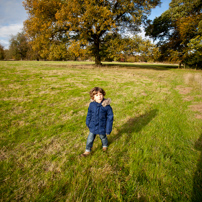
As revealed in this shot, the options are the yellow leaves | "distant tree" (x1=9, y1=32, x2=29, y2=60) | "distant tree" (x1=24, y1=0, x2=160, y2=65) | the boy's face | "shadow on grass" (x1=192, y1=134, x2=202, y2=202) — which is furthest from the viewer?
"distant tree" (x1=9, y1=32, x2=29, y2=60)

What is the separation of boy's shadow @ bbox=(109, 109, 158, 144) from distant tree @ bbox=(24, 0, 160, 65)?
514 inches

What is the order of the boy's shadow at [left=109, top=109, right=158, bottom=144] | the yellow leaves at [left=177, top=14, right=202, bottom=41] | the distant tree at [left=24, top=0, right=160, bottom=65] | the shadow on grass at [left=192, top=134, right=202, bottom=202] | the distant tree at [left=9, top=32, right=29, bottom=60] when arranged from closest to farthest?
the shadow on grass at [left=192, top=134, right=202, bottom=202] < the boy's shadow at [left=109, top=109, right=158, bottom=144] < the distant tree at [left=24, top=0, right=160, bottom=65] < the yellow leaves at [left=177, top=14, right=202, bottom=41] < the distant tree at [left=9, top=32, right=29, bottom=60]

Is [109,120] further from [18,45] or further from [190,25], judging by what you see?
[18,45]

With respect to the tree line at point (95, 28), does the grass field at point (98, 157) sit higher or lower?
lower

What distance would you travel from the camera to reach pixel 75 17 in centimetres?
1388

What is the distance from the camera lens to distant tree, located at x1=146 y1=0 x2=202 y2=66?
20542mm

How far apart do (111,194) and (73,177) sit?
0.69 metres

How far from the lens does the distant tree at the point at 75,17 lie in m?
13.2

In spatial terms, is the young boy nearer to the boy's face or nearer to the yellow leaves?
the boy's face

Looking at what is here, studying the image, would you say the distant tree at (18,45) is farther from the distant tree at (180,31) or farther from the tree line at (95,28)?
the distant tree at (180,31)

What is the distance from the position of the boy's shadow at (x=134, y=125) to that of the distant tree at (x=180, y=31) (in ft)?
71.7

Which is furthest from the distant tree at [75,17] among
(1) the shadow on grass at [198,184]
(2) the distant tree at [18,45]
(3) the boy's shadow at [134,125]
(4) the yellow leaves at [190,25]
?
(2) the distant tree at [18,45]

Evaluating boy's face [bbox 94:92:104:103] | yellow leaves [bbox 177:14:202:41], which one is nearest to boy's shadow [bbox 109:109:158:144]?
boy's face [bbox 94:92:104:103]

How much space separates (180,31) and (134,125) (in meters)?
27.2
